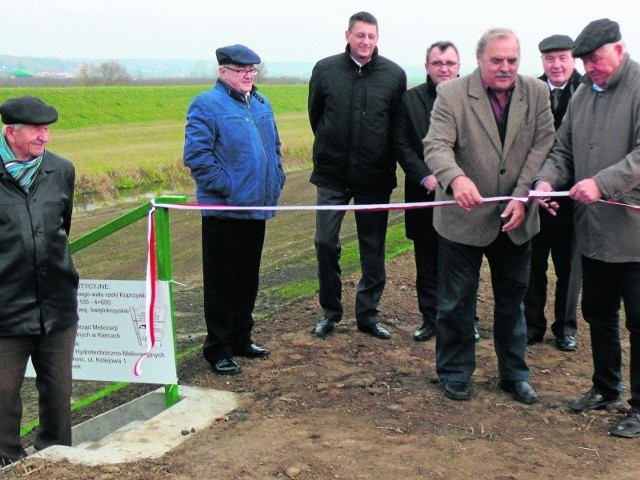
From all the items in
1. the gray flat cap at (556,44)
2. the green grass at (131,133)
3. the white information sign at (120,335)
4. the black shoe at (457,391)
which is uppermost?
the gray flat cap at (556,44)

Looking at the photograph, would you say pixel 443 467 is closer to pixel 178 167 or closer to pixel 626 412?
pixel 626 412

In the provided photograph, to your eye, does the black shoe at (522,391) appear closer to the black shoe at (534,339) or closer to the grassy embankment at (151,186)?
the black shoe at (534,339)

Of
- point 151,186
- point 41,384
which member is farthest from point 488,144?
point 151,186

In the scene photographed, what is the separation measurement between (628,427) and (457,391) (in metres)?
1.07

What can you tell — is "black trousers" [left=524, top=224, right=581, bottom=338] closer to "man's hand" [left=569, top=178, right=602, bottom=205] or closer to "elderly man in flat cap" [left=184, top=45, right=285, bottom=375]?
"man's hand" [left=569, top=178, right=602, bottom=205]

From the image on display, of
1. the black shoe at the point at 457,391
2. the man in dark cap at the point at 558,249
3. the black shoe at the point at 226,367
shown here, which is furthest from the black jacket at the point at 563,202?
the black shoe at the point at 226,367

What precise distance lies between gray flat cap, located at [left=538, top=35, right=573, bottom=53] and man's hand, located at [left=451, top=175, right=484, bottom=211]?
189cm

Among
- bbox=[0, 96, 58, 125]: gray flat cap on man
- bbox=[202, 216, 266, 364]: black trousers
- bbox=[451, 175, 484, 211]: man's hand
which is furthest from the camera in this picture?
bbox=[202, 216, 266, 364]: black trousers

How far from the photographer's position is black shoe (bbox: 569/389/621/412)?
17.6 ft

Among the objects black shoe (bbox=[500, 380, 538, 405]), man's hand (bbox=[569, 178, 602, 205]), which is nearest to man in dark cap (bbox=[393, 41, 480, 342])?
black shoe (bbox=[500, 380, 538, 405])

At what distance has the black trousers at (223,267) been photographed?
20.2 feet

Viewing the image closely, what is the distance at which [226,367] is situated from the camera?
623 cm

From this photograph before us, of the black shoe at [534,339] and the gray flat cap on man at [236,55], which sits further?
the black shoe at [534,339]

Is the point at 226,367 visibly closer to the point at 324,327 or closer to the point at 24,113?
the point at 324,327
